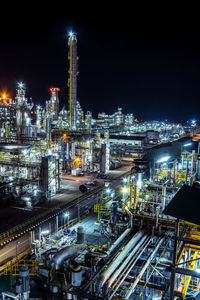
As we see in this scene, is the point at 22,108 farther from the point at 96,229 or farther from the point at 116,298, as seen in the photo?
the point at 116,298

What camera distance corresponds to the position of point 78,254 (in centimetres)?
1296

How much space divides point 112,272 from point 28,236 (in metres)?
12.1

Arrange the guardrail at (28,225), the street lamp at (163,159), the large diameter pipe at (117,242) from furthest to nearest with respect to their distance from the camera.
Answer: the street lamp at (163,159) < the guardrail at (28,225) < the large diameter pipe at (117,242)

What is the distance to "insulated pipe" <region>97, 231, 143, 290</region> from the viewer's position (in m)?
8.34

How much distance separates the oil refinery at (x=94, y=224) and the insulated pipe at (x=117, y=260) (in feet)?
0.12

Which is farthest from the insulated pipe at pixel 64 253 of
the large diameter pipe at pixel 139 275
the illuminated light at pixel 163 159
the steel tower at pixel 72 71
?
the steel tower at pixel 72 71

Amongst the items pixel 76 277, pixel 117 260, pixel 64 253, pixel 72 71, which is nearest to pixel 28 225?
pixel 64 253

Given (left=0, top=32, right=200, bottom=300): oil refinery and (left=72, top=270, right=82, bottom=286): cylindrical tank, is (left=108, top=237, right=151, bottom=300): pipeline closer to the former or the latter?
(left=0, top=32, right=200, bottom=300): oil refinery

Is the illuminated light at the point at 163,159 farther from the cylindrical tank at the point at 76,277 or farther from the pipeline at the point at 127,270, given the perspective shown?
the cylindrical tank at the point at 76,277

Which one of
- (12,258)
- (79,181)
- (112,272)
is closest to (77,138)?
(79,181)

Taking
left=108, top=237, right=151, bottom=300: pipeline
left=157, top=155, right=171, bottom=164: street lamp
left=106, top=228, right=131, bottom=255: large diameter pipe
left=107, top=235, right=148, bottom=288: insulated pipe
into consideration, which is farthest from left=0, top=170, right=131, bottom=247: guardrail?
left=108, top=237, right=151, bottom=300: pipeline

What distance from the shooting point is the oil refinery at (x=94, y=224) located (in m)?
8.95

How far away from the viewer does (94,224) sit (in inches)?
789

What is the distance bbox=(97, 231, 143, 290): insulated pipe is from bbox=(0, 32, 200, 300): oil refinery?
1.4 inches
